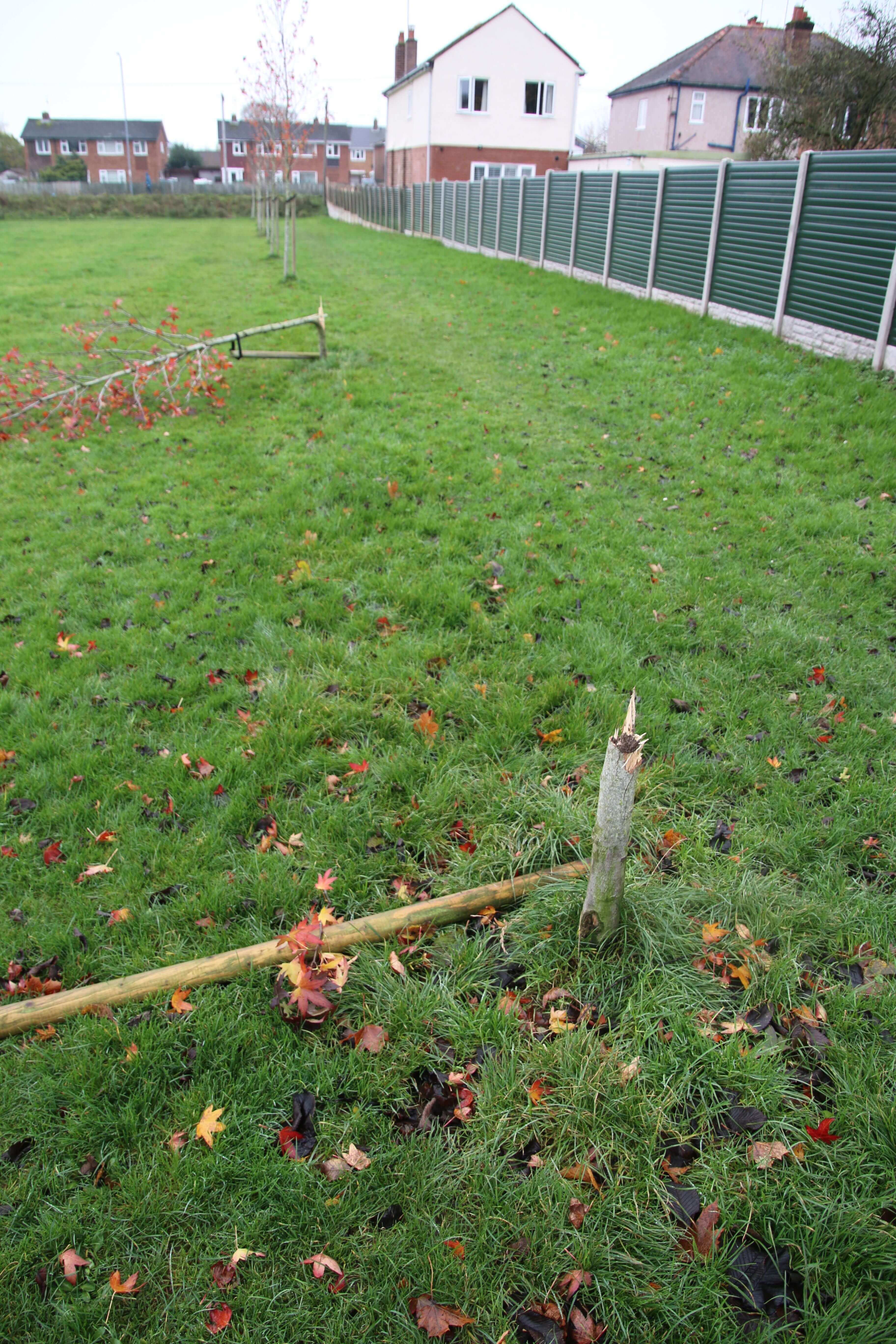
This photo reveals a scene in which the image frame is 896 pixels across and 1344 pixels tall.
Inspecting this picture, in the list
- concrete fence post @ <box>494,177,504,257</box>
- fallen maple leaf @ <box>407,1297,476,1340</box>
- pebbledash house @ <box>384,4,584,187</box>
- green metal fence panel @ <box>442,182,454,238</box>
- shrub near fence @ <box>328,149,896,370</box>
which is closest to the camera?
fallen maple leaf @ <box>407,1297,476,1340</box>

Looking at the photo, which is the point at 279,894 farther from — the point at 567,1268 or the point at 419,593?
the point at 419,593

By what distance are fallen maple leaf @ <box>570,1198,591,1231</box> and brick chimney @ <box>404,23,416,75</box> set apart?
170ft

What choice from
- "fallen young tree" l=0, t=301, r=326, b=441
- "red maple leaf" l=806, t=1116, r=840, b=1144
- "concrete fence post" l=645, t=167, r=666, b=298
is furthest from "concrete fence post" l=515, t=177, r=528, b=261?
"red maple leaf" l=806, t=1116, r=840, b=1144

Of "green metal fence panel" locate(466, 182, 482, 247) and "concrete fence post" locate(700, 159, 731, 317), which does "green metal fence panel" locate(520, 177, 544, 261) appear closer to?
"green metal fence panel" locate(466, 182, 482, 247)

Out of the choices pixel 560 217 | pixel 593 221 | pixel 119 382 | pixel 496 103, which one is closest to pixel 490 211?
pixel 560 217

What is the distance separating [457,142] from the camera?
121 feet

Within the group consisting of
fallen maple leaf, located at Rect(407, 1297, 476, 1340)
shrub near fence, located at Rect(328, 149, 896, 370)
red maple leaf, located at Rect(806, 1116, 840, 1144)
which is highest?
shrub near fence, located at Rect(328, 149, 896, 370)

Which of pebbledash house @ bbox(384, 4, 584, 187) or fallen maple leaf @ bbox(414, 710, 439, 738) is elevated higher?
pebbledash house @ bbox(384, 4, 584, 187)

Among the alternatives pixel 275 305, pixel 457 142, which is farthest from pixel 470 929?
pixel 457 142

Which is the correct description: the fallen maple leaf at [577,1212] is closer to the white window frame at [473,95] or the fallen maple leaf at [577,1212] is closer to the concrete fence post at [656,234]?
the concrete fence post at [656,234]

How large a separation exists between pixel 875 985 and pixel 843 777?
128 centimetres

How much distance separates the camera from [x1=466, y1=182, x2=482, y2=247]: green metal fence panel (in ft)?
78.0

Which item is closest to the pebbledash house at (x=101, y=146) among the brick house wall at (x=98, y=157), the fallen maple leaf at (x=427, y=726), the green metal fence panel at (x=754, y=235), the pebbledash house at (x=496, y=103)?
the brick house wall at (x=98, y=157)

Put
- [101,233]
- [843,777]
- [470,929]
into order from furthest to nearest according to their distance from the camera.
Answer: [101,233], [843,777], [470,929]
